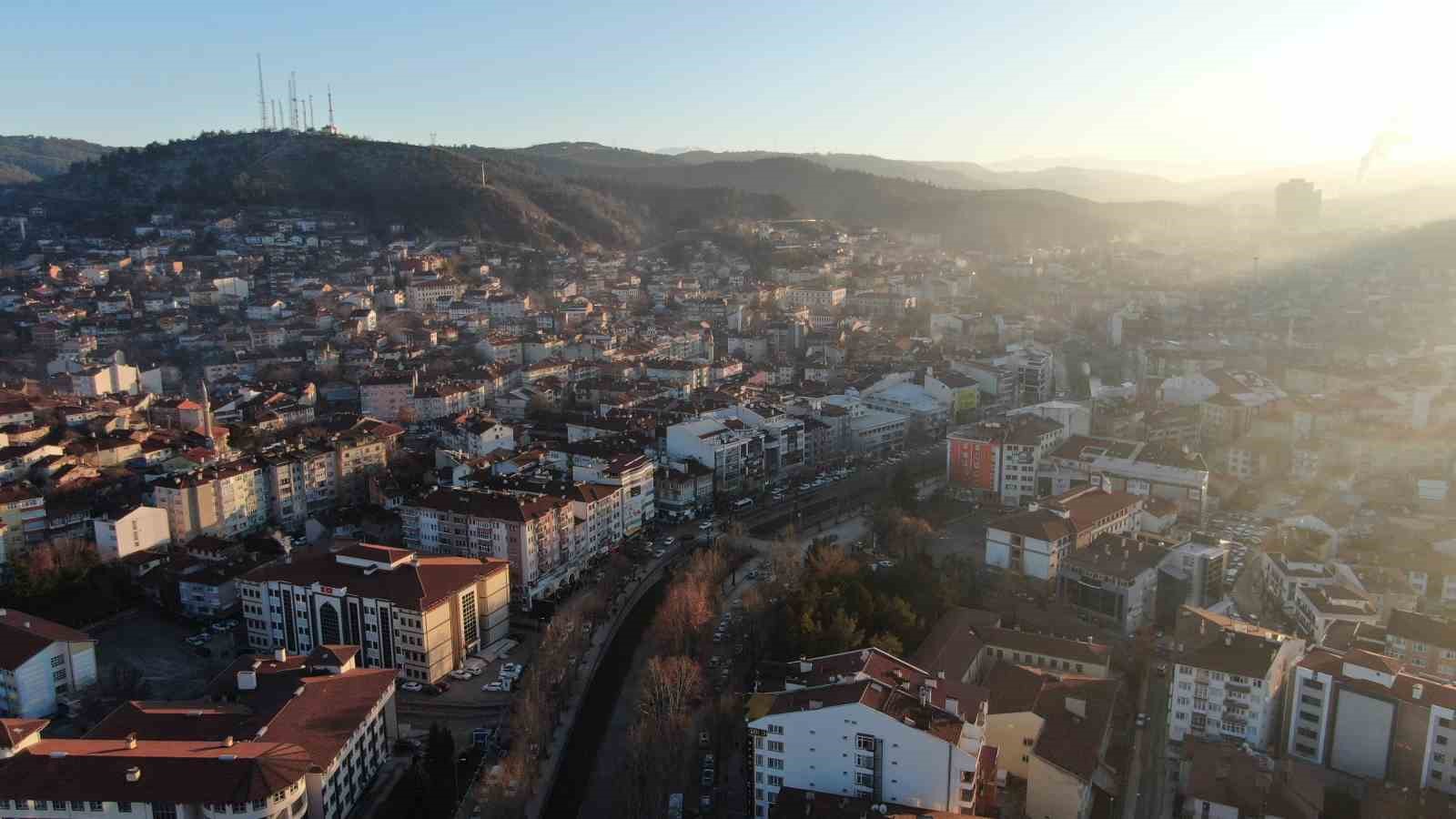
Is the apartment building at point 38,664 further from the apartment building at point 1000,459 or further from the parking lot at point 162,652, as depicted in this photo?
the apartment building at point 1000,459

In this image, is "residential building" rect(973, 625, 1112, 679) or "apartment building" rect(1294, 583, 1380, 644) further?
"apartment building" rect(1294, 583, 1380, 644)

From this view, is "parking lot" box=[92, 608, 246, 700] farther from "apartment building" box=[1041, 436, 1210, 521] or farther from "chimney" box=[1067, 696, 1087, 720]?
"apartment building" box=[1041, 436, 1210, 521]

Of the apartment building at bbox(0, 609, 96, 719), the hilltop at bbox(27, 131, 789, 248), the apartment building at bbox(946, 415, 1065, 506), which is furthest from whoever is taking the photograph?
the hilltop at bbox(27, 131, 789, 248)

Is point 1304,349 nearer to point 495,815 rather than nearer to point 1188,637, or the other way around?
point 1188,637

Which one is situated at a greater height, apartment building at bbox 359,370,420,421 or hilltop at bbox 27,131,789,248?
hilltop at bbox 27,131,789,248

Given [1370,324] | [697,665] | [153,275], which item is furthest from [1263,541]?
[153,275]

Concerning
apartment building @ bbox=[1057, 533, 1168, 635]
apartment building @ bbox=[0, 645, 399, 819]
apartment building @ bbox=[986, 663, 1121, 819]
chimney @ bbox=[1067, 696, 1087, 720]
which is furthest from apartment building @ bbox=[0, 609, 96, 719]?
apartment building @ bbox=[1057, 533, 1168, 635]

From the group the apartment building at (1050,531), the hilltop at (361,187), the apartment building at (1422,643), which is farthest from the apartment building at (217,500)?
the hilltop at (361,187)
